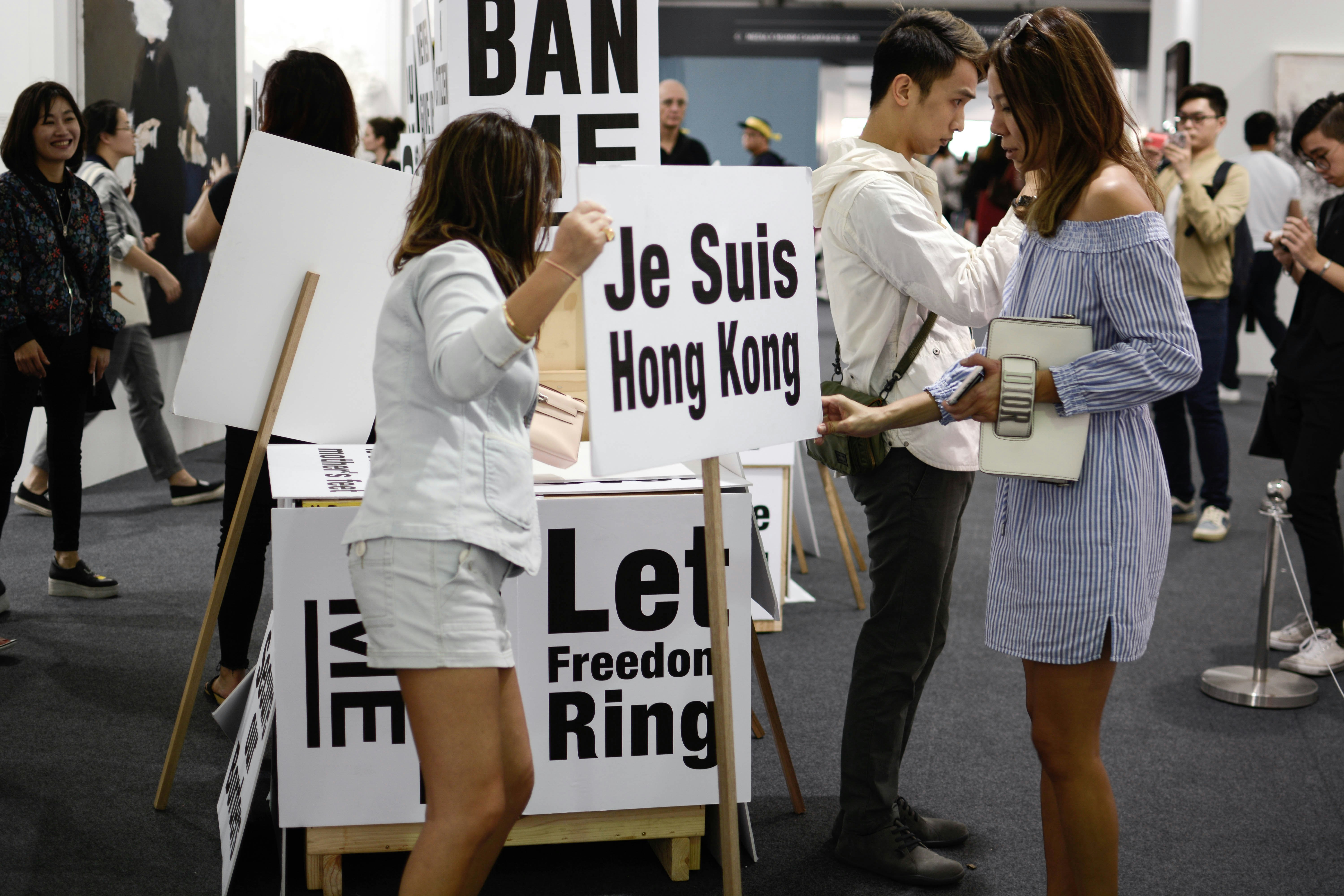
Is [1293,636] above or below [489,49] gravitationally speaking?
below

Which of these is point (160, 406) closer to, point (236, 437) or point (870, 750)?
point (236, 437)

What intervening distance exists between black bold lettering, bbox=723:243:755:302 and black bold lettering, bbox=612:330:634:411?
22 cm

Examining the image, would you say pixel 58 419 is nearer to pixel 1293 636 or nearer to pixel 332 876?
pixel 332 876

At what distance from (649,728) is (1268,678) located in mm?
2155

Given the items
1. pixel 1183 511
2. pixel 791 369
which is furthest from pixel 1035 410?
pixel 1183 511

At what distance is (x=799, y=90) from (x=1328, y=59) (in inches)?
228

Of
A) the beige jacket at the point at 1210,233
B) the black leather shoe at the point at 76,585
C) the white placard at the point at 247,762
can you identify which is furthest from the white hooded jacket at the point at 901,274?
the beige jacket at the point at 1210,233

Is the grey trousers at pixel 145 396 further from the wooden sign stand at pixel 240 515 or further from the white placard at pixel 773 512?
the wooden sign stand at pixel 240 515

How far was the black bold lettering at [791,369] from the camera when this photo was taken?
1.91 meters

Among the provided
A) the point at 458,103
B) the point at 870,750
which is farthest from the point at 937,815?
the point at 458,103

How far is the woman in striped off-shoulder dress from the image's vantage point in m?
1.65

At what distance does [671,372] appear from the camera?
1.73 metres

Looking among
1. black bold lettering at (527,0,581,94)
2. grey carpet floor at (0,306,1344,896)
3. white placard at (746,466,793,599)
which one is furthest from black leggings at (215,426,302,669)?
white placard at (746,466,793,599)

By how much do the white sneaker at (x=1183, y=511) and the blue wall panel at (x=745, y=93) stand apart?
902 cm
